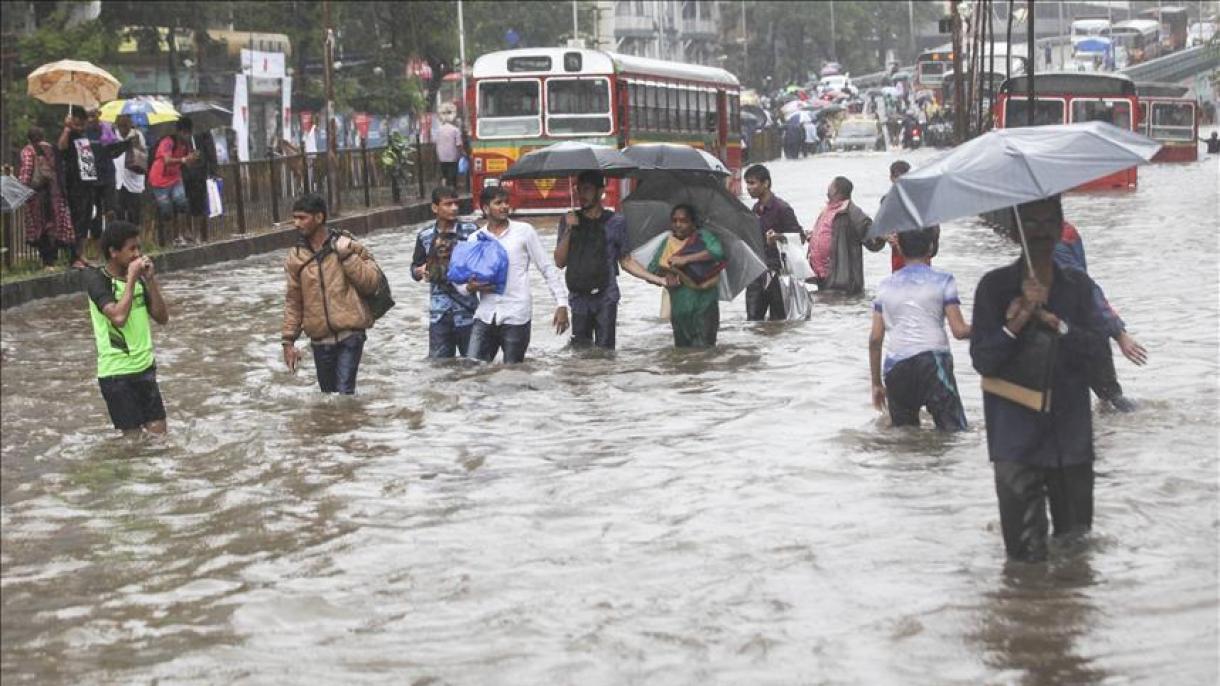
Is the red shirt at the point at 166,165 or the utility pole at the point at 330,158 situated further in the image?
the utility pole at the point at 330,158

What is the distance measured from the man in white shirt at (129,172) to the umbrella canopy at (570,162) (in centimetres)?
965

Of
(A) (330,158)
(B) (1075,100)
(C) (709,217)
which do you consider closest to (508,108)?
(A) (330,158)

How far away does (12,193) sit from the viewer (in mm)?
20156

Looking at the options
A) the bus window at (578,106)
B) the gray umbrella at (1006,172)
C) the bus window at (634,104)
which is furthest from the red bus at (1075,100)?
the gray umbrella at (1006,172)

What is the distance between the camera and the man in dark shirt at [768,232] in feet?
57.0

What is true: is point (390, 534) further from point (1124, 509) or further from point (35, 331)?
point (35, 331)

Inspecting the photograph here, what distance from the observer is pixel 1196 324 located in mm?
17375

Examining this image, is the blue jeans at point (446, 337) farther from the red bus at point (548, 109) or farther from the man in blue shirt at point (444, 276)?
the red bus at point (548, 109)

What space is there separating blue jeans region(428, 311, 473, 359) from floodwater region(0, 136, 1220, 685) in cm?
21

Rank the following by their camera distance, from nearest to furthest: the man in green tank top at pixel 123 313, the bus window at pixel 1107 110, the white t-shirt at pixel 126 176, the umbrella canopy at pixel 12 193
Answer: the man in green tank top at pixel 123 313
the umbrella canopy at pixel 12 193
the white t-shirt at pixel 126 176
the bus window at pixel 1107 110

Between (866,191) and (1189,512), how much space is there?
118ft

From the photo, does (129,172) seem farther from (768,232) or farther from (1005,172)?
(1005,172)

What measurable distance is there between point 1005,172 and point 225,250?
19.5 m

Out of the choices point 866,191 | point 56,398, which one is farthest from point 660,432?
point 866,191
